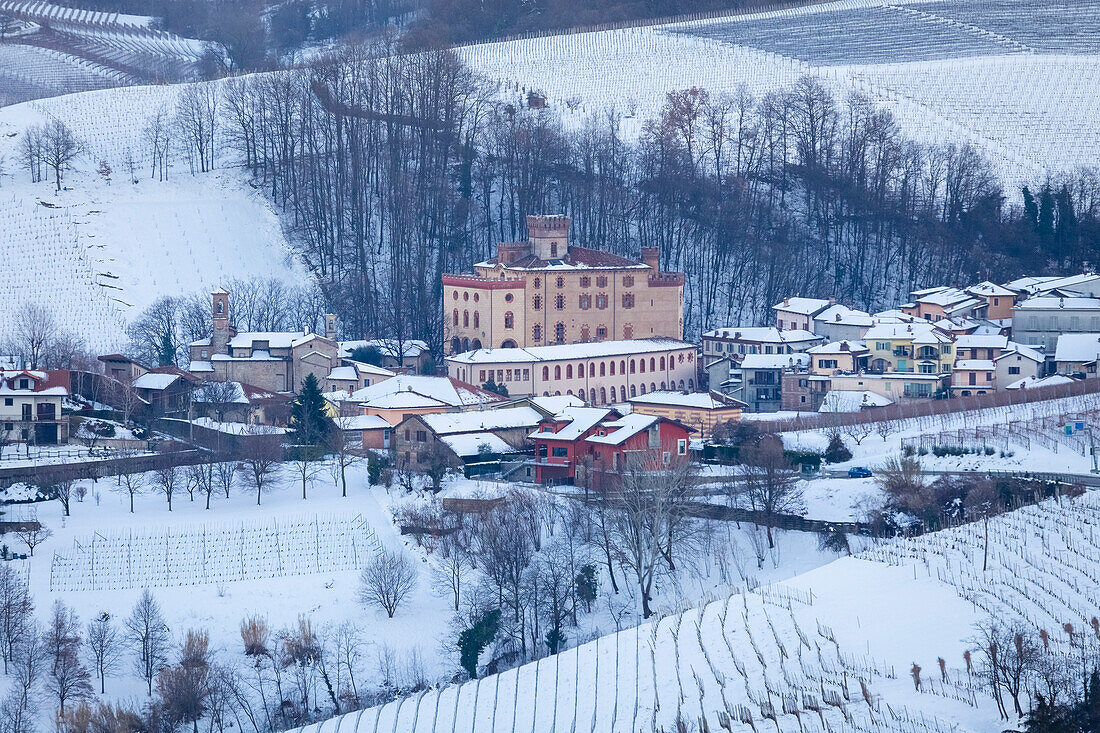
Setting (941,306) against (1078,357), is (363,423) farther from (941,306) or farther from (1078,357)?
(941,306)

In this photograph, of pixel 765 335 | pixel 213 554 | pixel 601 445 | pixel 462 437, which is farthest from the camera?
pixel 765 335

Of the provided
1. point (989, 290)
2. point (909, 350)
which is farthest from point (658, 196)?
point (909, 350)

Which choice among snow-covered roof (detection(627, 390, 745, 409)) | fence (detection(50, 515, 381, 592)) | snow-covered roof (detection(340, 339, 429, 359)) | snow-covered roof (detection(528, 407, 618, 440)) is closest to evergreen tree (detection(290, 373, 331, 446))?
snow-covered roof (detection(528, 407, 618, 440))

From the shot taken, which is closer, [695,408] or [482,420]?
[482,420]

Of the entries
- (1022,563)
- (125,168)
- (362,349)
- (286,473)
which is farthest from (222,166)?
(1022,563)

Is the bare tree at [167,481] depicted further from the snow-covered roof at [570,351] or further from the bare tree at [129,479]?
the snow-covered roof at [570,351]

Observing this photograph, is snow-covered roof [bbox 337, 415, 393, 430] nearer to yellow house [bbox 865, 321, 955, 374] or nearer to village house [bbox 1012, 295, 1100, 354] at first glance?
yellow house [bbox 865, 321, 955, 374]

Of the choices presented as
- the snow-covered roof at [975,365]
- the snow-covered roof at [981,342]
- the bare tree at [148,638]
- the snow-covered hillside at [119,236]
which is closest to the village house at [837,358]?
the snow-covered roof at [975,365]
